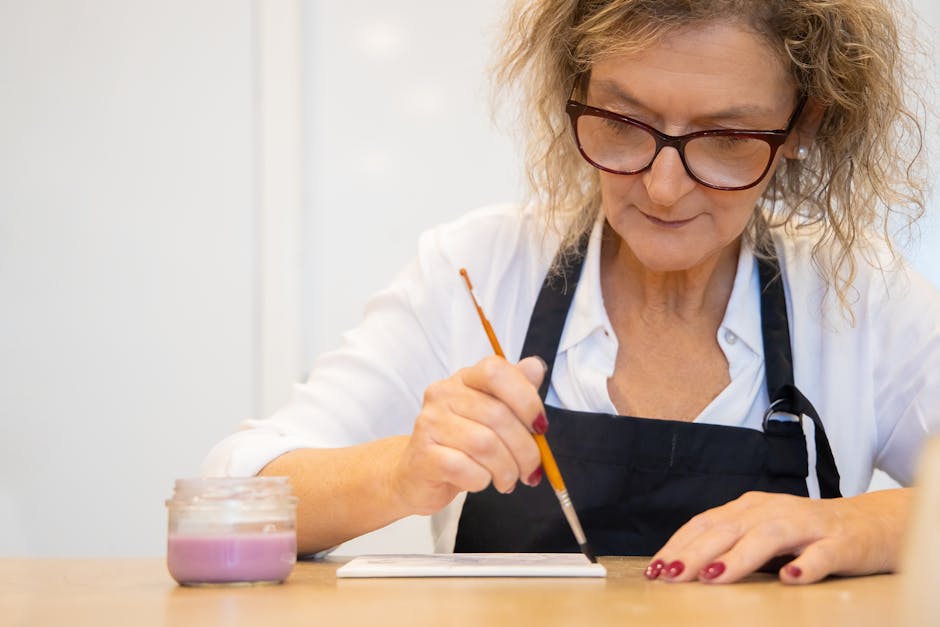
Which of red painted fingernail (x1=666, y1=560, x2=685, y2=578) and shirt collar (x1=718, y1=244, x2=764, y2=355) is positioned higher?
shirt collar (x1=718, y1=244, x2=764, y2=355)

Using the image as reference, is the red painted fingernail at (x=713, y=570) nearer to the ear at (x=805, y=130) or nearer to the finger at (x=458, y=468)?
the finger at (x=458, y=468)

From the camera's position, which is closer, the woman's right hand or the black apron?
the woman's right hand

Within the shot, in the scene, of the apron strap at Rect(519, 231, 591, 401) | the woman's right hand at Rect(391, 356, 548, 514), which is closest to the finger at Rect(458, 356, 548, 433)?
the woman's right hand at Rect(391, 356, 548, 514)

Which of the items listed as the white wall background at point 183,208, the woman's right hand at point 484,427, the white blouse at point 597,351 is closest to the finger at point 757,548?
the woman's right hand at point 484,427

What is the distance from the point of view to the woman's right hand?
1.24 meters

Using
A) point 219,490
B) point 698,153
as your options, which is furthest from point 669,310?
point 219,490

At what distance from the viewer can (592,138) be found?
1.66 meters

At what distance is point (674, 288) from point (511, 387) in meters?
0.73

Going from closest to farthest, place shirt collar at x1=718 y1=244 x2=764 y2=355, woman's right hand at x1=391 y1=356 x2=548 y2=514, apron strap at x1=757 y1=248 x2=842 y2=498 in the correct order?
1. woman's right hand at x1=391 y1=356 x2=548 y2=514
2. apron strap at x1=757 y1=248 x2=842 y2=498
3. shirt collar at x1=718 y1=244 x2=764 y2=355

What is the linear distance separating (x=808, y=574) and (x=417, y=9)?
2.27 meters

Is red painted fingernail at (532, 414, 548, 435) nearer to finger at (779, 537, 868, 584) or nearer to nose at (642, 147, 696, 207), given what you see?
finger at (779, 537, 868, 584)

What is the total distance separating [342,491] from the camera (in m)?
1.47

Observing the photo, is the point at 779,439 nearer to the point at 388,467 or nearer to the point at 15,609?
the point at 388,467

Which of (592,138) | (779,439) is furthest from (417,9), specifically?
(779,439)
